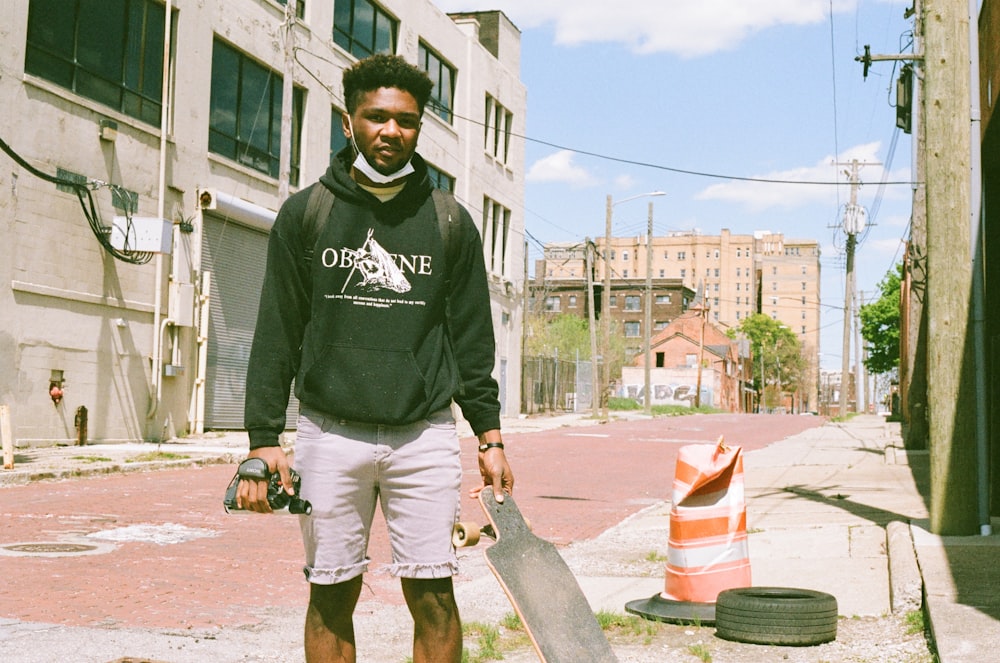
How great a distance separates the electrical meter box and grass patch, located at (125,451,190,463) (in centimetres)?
406

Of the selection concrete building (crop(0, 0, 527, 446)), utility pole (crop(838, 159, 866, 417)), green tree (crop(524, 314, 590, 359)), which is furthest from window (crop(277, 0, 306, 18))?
green tree (crop(524, 314, 590, 359))

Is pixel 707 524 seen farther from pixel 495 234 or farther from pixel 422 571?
pixel 495 234

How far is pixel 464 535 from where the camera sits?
3.27 m

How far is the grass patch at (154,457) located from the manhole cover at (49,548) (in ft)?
24.0

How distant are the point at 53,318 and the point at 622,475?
30.8ft

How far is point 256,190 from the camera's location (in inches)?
915

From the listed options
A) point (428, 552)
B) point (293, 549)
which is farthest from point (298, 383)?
point (293, 549)

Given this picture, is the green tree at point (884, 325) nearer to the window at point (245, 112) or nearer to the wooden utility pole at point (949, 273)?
the window at point (245, 112)

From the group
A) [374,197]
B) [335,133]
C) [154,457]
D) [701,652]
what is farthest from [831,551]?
[335,133]

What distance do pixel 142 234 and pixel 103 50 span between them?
3.21 metres

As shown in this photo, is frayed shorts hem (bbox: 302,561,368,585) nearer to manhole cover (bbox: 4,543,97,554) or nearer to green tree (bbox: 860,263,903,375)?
manhole cover (bbox: 4,543,97,554)

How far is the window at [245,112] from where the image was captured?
863 inches

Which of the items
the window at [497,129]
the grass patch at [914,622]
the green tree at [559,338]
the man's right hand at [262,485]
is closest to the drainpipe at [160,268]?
the grass patch at [914,622]

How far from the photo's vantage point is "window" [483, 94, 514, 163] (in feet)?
123
